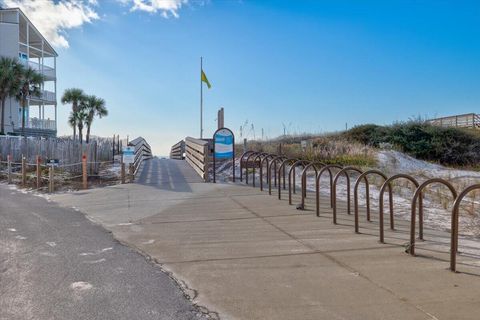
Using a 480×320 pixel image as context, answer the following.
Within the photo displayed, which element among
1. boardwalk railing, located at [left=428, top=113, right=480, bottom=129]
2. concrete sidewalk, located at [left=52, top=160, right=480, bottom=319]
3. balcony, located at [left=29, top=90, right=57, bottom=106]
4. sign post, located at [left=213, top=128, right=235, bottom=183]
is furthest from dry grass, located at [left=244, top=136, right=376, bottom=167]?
balcony, located at [left=29, top=90, right=57, bottom=106]

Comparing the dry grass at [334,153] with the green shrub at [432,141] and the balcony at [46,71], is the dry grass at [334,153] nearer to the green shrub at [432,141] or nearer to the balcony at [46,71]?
the green shrub at [432,141]

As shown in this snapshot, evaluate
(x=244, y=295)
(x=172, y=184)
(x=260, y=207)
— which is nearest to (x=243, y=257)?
(x=244, y=295)

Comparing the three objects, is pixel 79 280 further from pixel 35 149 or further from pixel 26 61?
pixel 26 61

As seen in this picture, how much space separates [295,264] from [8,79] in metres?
33.8

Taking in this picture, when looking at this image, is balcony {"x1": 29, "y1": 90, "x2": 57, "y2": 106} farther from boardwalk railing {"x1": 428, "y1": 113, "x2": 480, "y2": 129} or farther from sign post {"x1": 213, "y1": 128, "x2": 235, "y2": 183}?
boardwalk railing {"x1": 428, "y1": 113, "x2": 480, "y2": 129}

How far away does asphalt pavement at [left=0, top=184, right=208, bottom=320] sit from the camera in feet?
12.8

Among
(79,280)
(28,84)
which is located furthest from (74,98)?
(79,280)

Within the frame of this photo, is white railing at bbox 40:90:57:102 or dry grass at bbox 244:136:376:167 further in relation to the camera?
white railing at bbox 40:90:57:102

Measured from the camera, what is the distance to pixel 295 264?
5.10 metres

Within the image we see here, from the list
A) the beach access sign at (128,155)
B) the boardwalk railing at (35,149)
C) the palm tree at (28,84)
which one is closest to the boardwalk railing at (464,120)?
the boardwalk railing at (35,149)

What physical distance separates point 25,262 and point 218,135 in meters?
9.08

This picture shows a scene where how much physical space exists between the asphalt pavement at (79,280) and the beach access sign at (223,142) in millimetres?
6892

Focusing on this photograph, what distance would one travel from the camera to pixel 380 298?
399 cm

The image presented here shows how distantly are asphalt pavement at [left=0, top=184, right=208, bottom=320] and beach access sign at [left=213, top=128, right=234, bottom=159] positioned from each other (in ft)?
22.6
